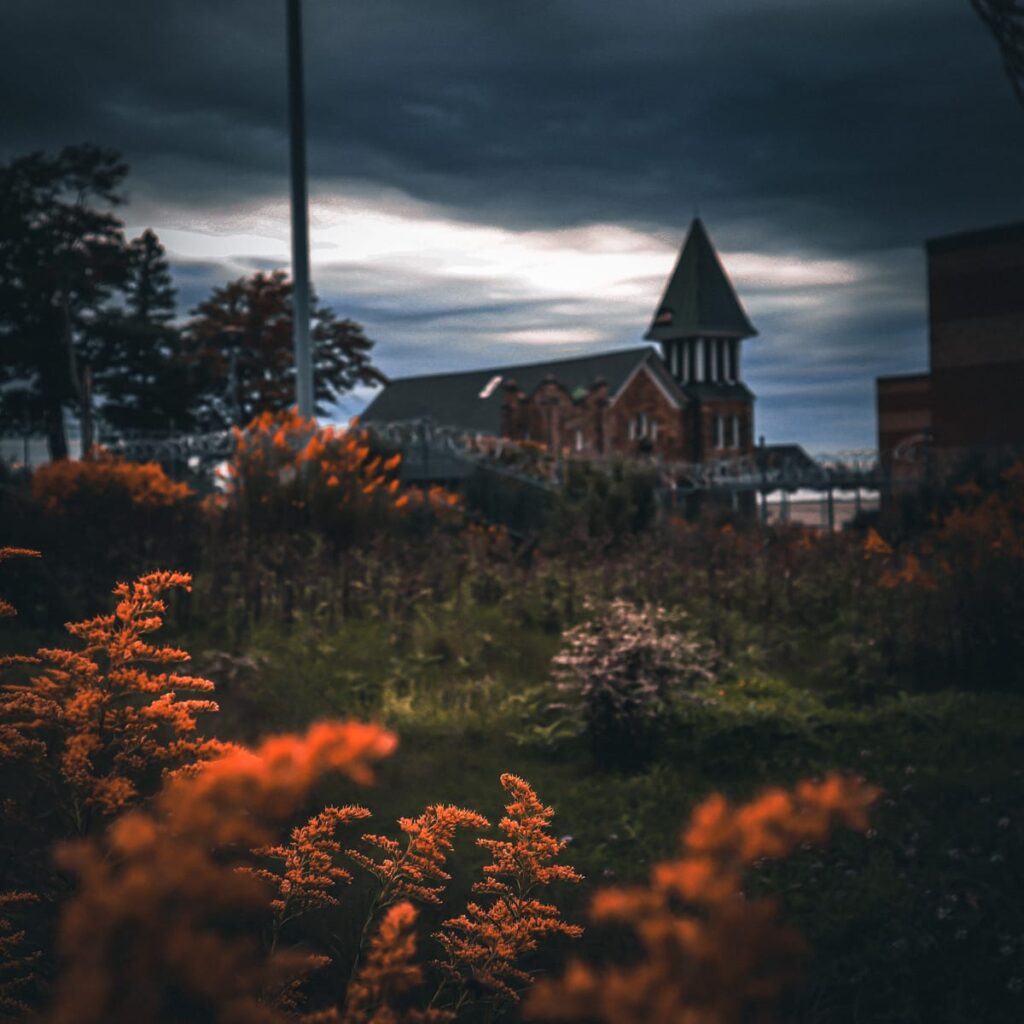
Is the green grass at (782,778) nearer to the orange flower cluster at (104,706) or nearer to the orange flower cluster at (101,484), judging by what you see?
the orange flower cluster at (104,706)

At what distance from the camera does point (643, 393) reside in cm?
4025

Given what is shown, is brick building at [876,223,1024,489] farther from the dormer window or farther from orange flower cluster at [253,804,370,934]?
orange flower cluster at [253,804,370,934]

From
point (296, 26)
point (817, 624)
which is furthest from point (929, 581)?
point (296, 26)

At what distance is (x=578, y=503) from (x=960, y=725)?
8.27 metres

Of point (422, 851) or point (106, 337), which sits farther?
point (106, 337)

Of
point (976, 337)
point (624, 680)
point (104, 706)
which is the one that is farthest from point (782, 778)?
point (976, 337)

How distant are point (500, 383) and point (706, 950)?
125ft

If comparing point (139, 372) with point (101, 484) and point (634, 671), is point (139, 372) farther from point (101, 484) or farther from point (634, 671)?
point (634, 671)

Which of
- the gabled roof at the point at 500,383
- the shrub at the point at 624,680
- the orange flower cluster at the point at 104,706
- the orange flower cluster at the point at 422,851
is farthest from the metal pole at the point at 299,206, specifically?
the gabled roof at the point at 500,383

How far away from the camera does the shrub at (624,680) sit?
5902 mm

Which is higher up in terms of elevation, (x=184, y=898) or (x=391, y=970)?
(x=184, y=898)

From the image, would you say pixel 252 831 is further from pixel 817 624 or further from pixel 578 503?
pixel 578 503

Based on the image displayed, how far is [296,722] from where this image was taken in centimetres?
585

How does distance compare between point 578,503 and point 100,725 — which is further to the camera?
point 578,503
